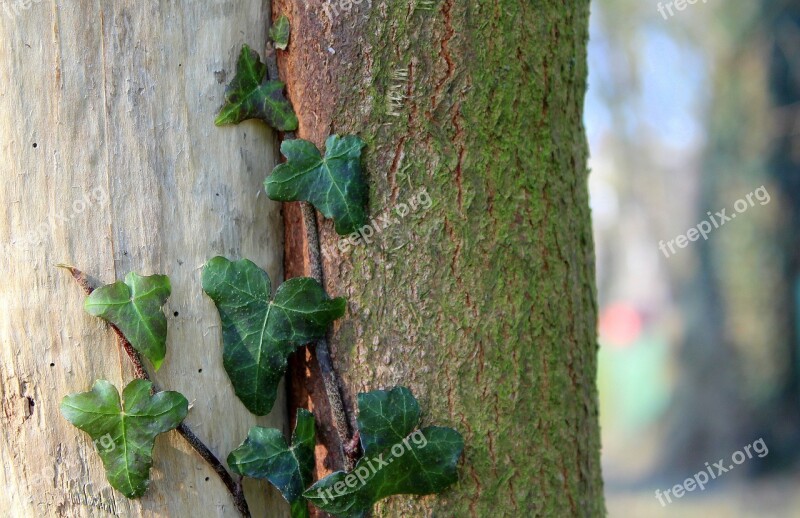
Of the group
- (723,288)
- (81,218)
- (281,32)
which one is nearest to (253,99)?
(281,32)

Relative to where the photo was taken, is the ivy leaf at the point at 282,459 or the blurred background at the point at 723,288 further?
the blurred background at the point at 723,288

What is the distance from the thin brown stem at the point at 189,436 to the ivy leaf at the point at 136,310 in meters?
0.02

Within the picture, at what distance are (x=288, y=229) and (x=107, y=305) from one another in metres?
0.30

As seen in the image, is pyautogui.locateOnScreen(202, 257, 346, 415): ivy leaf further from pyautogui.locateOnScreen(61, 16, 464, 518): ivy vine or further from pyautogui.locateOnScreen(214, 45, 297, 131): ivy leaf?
pyautogui.locateOnScreen(214, 45, 297, 131): ivy leaf

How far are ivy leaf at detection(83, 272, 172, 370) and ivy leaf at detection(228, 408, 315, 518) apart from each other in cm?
19

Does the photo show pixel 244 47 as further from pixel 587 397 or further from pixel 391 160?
pixel 587 397

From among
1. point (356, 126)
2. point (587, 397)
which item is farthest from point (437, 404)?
point (356, 126)

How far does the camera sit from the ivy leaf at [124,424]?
0.99 m

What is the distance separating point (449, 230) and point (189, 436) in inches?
19.6

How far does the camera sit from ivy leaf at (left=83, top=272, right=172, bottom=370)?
0.99 meters

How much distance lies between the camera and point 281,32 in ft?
3.60

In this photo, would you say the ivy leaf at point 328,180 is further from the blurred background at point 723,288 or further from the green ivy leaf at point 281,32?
the blurred background at point 723,288

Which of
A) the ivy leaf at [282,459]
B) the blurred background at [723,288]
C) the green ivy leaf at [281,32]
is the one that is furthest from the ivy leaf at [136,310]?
the blurred background at [723,288]

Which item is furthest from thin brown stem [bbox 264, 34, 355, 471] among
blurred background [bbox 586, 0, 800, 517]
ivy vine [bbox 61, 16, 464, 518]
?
blurred background [bbox 586, 0, 800, 517]
